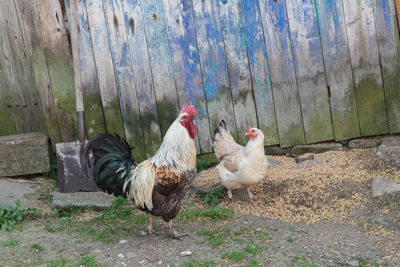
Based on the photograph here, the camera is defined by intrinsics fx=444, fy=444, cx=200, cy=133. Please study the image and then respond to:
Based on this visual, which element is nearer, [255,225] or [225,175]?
[255,225]

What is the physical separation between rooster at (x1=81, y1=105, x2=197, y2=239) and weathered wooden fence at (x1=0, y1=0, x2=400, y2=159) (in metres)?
1.65

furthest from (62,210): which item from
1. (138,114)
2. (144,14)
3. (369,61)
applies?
(369,61)

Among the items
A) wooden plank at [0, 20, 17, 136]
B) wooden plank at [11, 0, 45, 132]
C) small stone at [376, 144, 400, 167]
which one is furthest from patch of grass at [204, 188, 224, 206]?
wooden plank at [0, 20, 17, 136]

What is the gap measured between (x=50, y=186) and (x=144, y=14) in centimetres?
261

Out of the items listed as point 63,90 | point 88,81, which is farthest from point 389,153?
point 63,90

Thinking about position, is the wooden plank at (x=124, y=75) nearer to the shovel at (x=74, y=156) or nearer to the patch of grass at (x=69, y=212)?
the shovel at (x=74, y=156)

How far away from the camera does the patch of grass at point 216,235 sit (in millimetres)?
4223

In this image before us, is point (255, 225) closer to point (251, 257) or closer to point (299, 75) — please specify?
point (251, 257)

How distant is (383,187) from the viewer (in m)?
4.73

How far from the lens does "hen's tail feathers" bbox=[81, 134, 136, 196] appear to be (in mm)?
4418

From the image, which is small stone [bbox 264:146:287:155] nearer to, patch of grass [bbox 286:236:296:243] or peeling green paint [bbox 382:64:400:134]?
peeling green paint [bbox 382:64:400:134]

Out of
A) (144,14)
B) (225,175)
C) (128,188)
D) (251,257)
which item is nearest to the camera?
(251,257)

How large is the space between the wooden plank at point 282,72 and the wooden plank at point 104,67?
6.95 ft

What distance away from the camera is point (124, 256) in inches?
161
